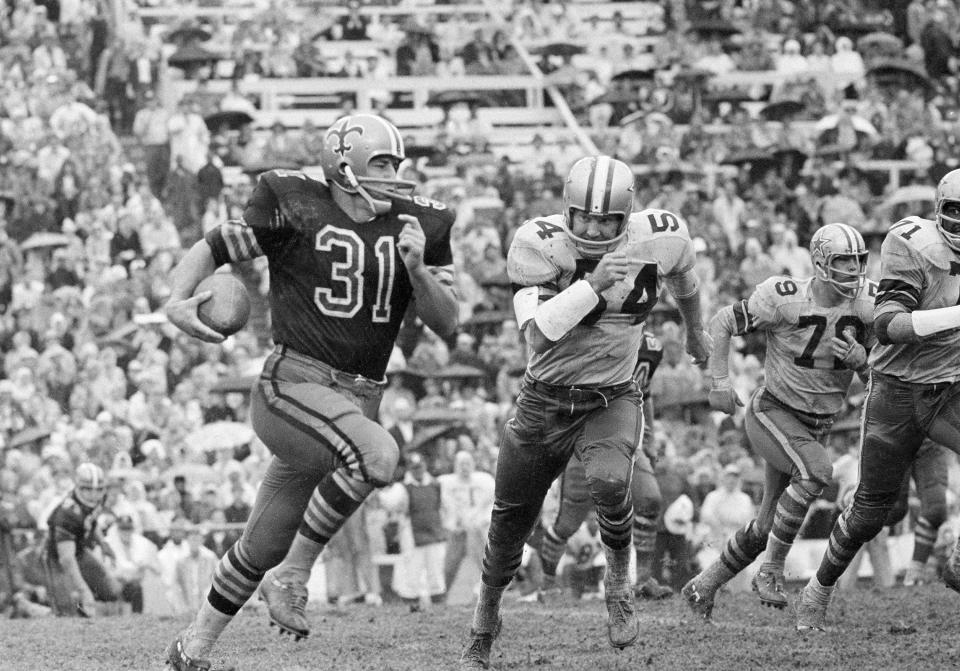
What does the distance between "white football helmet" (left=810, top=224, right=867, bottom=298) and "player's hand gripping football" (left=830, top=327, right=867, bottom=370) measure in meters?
0.23

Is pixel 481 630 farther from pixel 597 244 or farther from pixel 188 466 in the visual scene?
pixel 188 466

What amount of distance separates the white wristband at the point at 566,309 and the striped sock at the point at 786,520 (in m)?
2.63

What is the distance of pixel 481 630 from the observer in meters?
8.31

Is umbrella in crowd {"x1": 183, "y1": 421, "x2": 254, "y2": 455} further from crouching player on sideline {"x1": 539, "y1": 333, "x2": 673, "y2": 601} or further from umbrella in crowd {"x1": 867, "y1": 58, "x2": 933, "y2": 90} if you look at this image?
umbrella in crowd {"x1": 867, "y1": 58, "x2": 933, "y2": 90}

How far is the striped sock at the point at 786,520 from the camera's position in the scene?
9.74 meters

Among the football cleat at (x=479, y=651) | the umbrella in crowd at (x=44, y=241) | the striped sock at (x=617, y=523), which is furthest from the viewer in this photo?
the umbrella in crowd at (x=44, y=241)

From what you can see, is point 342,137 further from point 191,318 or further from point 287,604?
point 287,604

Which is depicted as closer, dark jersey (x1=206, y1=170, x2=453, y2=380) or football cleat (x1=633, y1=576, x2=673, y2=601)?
dark jersey (x1=206, y1=170, x2=453, y2=380)

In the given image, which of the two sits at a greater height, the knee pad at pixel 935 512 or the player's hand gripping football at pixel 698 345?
the player's hand gripping football at pixel 698 345

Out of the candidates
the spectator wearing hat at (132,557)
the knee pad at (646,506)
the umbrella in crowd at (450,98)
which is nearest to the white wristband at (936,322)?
the knee pad at (646,506)

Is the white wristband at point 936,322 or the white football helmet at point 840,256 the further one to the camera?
the white football helmet at point 840,256

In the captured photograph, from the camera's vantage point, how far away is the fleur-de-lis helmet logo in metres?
7.82

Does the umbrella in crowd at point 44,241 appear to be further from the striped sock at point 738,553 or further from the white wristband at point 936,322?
the white wristband at point 936,322

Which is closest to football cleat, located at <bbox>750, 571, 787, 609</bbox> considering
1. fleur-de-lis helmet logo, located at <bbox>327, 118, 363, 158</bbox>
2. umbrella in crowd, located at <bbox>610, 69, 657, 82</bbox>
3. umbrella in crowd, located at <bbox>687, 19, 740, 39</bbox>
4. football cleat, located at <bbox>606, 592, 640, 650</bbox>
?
football cleat, located at <bbox>606, 592, 640, 650</bbox>
